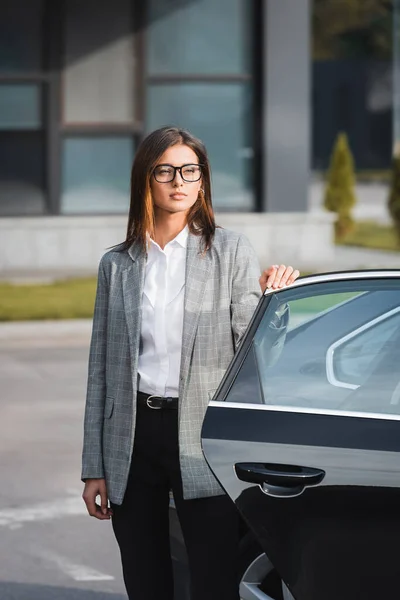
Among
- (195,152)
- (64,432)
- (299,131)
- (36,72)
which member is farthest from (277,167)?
(195,152)

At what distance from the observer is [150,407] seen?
361 cm

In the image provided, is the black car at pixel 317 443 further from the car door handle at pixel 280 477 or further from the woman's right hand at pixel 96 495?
the woman's right hand at pixel 96 495

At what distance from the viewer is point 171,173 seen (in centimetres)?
369

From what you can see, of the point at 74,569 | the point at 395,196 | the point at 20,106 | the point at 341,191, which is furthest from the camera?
the point at 341,191

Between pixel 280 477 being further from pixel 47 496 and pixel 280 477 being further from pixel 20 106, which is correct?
pixel 20 106

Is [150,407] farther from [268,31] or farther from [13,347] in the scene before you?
[268,31]

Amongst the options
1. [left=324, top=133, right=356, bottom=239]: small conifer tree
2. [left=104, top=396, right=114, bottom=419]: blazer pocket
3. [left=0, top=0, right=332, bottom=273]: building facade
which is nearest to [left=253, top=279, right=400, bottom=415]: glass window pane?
[left=104, top=396, right=114, bottom=419]: blazer pocket

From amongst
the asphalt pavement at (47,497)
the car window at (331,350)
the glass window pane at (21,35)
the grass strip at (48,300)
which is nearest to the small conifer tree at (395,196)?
the glass window pane at (21,35)

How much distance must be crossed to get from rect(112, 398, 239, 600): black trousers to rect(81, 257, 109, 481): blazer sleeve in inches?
4.7

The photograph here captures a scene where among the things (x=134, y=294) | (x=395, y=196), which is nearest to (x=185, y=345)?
(x=134, y=294)

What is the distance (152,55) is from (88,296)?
14.8ft

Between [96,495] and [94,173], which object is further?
→ [94,173]

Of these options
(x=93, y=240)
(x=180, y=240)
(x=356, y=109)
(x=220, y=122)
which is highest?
(x=356, y=109)

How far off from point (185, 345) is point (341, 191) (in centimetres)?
2369
